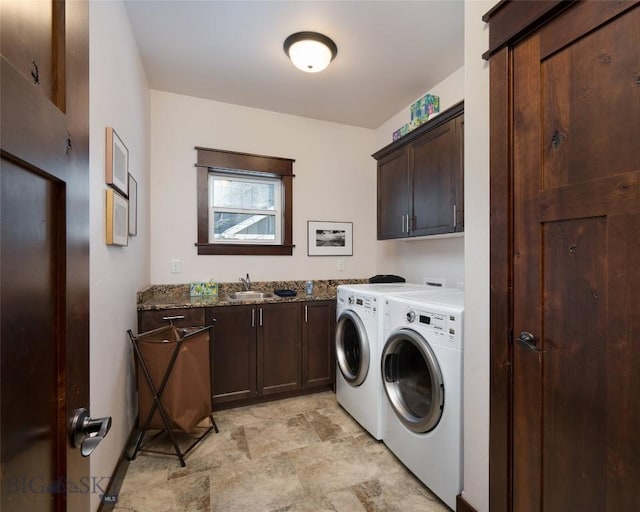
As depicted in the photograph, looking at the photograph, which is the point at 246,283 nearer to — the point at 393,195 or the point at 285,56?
the point at 393,195

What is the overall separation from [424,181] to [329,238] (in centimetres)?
136

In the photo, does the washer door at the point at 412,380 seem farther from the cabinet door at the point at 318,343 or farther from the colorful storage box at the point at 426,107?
the colorful storage box at the point at 426,107

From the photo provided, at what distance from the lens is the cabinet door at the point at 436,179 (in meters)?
2.06

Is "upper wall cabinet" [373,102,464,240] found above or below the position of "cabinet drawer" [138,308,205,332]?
above

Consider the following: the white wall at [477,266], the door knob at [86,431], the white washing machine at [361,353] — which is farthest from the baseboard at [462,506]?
the door knob at [86,431]

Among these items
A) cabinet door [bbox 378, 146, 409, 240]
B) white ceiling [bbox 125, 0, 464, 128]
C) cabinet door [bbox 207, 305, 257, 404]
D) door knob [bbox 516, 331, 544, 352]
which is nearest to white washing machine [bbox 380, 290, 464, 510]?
door knob [bbox 516, 331, 544, 352]

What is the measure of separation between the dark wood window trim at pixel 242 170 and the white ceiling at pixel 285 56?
53cm

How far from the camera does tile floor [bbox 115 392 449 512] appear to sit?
5.12ft

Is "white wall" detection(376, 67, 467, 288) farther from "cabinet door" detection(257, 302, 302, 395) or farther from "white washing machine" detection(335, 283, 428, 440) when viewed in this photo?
"cabinet door" detection(257, 302, 302, 395)

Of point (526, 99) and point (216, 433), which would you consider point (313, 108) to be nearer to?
point (526, 99)

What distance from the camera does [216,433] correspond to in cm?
219

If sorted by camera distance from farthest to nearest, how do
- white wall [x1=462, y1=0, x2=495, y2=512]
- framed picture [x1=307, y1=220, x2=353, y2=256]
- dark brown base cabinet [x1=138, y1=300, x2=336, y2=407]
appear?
framed picture [x1=307, y1=220, x2=353, y2=256] → dark brown base cabinet [x1=138, y1=300, x2=336, y2=407] → white wall [x1=462, y1=0, x2=495, y2=512]

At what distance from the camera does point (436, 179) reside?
2229mm

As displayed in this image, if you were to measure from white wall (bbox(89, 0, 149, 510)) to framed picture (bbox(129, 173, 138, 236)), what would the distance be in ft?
0.25
